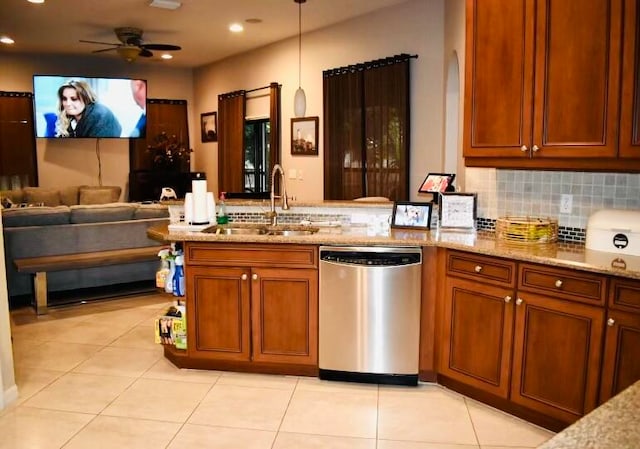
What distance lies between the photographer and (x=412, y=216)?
142 inches

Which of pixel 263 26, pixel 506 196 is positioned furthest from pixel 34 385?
pixel 263 26

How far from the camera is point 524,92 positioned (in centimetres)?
296

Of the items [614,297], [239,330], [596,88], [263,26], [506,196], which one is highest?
[263,26]

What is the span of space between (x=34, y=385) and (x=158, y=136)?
22.2ft

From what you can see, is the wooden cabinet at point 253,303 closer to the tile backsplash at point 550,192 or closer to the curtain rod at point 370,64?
the tile backsplash at point 550,192

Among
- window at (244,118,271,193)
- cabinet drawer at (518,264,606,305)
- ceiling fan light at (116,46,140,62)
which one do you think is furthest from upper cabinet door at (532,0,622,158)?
window at (244,118,271,193)

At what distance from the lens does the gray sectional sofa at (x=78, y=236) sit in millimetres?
5062

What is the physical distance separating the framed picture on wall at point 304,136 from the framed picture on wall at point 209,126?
2424mm

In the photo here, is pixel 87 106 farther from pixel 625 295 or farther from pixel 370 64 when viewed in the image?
pixel 625 295

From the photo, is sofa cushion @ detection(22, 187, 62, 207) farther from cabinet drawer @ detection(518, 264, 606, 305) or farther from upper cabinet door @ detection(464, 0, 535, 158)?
cabinet drawer @ detection(518, 264, 606, 305)

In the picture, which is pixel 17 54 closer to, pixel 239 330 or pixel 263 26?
pixel 263 26

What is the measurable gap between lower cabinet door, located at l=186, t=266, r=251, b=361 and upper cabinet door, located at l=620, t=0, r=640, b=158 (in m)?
2.20

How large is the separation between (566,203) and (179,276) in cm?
244

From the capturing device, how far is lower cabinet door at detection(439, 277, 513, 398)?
9.62ft
